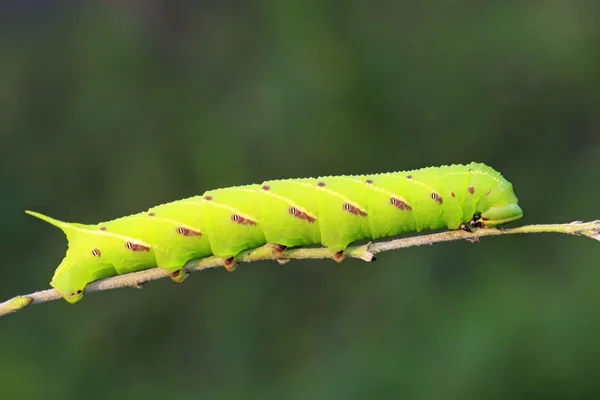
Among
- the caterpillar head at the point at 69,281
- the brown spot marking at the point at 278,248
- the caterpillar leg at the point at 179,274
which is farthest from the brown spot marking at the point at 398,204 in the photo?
the caterpillar head at the point at 69,281

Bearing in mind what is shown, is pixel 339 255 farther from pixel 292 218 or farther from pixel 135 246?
pixel 135 246

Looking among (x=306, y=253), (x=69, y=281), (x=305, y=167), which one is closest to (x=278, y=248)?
(x=306, y=253)

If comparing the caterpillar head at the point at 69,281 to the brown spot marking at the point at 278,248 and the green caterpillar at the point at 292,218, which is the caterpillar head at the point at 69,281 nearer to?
the green caterpillar at the point at 292,218

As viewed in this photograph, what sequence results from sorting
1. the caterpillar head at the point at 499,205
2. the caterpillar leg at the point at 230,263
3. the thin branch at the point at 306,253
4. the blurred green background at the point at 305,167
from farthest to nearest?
the blurred green background at the point at 305,167
the caterpillar leg at the point at 230,263
the caterpillar head at the point at 499,205
the thin branch at the point at 306,253

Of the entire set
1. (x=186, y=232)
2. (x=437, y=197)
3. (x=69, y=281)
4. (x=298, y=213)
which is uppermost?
(x=437, y=197)

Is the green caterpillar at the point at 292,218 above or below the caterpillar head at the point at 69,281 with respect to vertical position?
above

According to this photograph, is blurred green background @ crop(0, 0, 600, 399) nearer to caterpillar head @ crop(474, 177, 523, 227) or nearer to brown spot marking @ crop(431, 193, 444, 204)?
caterpillar head @ crop(474, 177, 523, 227)

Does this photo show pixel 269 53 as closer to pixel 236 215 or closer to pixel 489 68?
pixel 489 68
